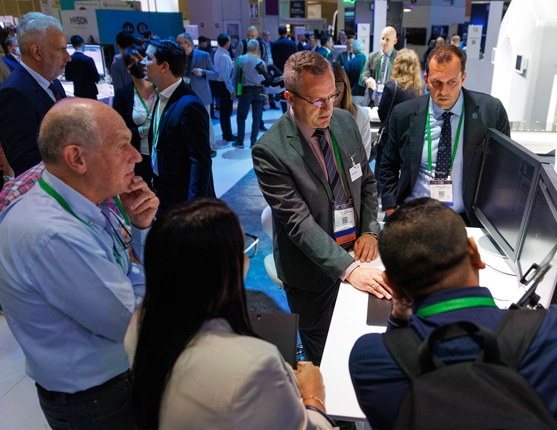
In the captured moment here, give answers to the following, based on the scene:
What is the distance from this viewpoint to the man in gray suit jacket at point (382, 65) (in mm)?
5637

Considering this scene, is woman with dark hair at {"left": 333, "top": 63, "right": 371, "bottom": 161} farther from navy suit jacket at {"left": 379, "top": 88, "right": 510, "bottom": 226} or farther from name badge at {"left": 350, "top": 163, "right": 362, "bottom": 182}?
name badge at {"left": 350, "top": 163, "right": 362, "bottom": 182}

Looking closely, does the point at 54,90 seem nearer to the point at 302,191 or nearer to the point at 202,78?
the point at 302,191

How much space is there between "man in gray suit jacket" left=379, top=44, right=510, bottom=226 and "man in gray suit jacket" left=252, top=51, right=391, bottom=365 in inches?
14.6

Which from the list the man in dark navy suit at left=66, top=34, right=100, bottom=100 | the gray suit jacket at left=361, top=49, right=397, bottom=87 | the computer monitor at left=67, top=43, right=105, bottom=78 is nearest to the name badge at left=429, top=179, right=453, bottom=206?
the gray suit jacket at left=361, top=49, right=397, bottom=87

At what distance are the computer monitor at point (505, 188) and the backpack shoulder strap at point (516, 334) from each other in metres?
0.83

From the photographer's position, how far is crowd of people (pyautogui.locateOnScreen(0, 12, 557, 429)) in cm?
84

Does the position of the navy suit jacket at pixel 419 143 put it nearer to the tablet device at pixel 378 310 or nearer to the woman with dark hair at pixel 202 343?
the tablet device at pixel 378 310

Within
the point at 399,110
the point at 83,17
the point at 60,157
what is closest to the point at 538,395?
the point at 60,157

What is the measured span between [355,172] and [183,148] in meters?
1.19

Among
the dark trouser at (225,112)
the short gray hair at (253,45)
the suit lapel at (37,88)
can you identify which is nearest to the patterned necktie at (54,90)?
the suit lapel at (37,88)

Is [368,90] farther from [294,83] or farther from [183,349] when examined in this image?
[183,349]

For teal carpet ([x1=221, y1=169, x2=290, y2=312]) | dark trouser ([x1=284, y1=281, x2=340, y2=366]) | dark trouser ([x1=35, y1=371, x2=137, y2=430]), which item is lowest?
teal carpet ([x1=221, y1=169, x2=290, y2=312])

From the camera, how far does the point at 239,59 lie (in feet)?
22.4

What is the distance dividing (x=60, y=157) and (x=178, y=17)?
32.7ft
